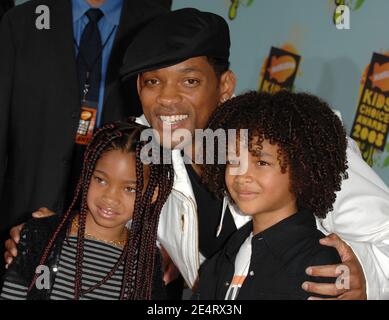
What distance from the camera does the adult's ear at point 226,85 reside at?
6.06 ft

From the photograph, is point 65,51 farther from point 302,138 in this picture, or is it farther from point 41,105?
point 302,138

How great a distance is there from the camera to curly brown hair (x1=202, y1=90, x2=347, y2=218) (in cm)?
152

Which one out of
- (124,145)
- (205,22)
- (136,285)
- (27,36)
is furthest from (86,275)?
(27,36)

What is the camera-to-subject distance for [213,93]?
1.81 m

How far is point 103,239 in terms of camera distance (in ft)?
5.56

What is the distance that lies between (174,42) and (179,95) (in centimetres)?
12

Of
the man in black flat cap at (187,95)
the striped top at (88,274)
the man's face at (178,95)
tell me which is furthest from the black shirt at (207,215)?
the striped top at (88,274)

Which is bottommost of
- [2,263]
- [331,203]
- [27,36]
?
[2,263]

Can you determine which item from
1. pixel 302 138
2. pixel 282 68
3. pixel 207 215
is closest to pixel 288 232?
pixel 302 138

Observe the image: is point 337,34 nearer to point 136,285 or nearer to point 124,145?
point 124,145

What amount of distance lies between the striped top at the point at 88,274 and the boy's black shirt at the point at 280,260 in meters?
0.21

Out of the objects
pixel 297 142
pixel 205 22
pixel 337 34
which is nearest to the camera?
pixel 297 142

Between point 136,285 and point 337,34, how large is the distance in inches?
45.3

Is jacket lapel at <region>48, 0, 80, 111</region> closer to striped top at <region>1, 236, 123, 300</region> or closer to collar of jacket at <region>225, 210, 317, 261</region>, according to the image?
striped top at <region>1, 236, 123, 300</region>
